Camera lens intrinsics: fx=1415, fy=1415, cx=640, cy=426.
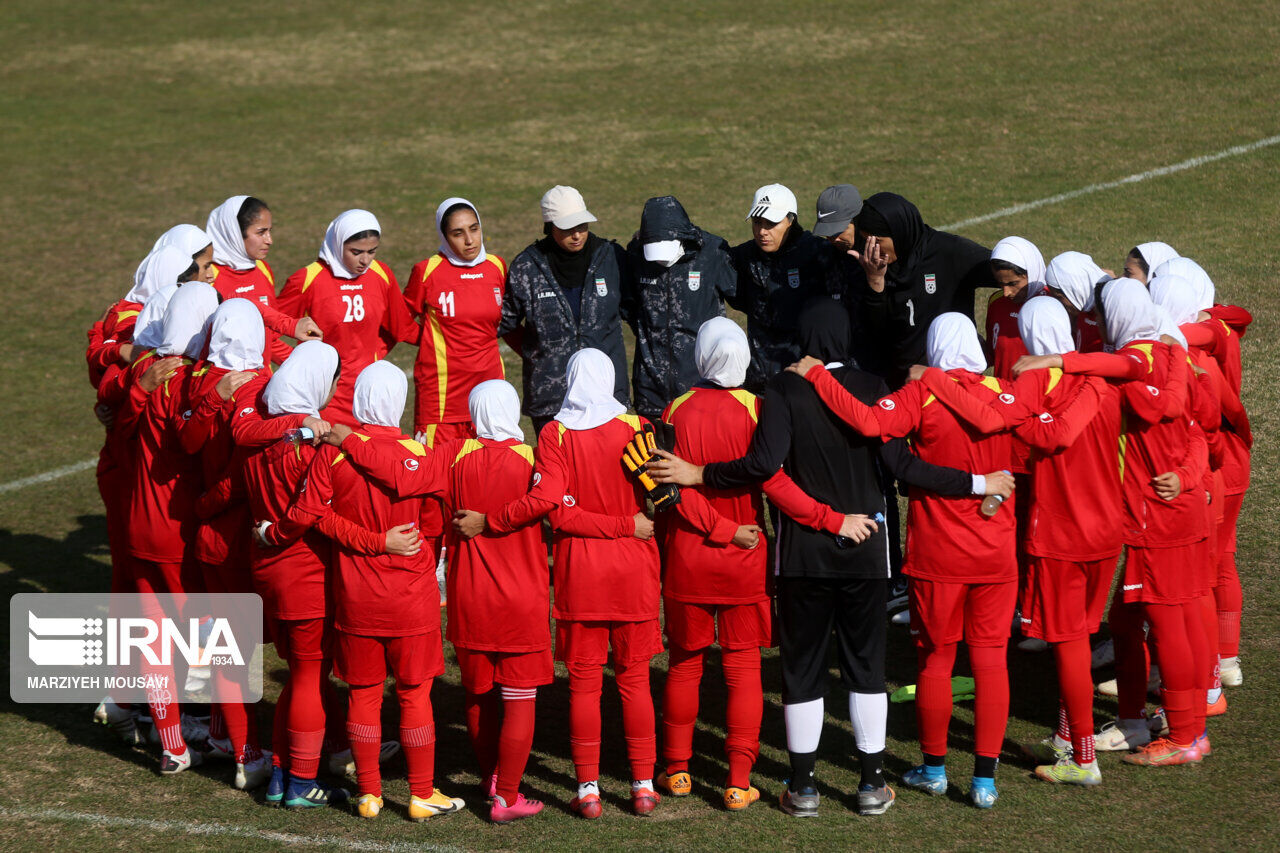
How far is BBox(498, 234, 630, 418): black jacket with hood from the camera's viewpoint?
8820mm

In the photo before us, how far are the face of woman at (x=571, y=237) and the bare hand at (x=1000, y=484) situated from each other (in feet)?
10.3

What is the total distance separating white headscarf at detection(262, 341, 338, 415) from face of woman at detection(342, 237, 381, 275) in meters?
2.25

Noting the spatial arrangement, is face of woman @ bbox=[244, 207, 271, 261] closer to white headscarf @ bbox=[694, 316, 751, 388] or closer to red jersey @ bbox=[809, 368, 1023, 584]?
white headscarf @ bbox=[694, 316, 751, 388]

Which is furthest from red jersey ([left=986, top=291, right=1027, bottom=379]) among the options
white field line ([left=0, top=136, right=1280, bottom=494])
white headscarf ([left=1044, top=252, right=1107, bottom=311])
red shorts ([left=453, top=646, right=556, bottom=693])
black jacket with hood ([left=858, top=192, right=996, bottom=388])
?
white field line ([left=0, top=136, right=1280, bottom=494])

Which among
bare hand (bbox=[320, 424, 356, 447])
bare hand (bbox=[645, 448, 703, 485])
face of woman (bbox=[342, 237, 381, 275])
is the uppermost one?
face of woman (bbox=[342, 237, 381, 275])

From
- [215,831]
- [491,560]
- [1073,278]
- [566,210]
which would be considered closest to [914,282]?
[1073,278]

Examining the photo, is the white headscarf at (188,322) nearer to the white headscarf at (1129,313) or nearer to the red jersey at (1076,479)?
the red jersey at (1076,479)

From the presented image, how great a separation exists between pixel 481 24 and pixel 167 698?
17790 millimetres

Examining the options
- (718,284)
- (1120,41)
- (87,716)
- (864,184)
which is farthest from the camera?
(1120,41)

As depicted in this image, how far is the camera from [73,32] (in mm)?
24062

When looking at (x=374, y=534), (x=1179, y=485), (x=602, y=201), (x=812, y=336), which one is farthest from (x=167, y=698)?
(x=602, y=201)

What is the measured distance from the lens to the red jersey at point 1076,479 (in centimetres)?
689

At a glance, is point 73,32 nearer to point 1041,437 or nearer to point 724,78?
point 724,78

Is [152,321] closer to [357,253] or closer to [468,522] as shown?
[357,253]
